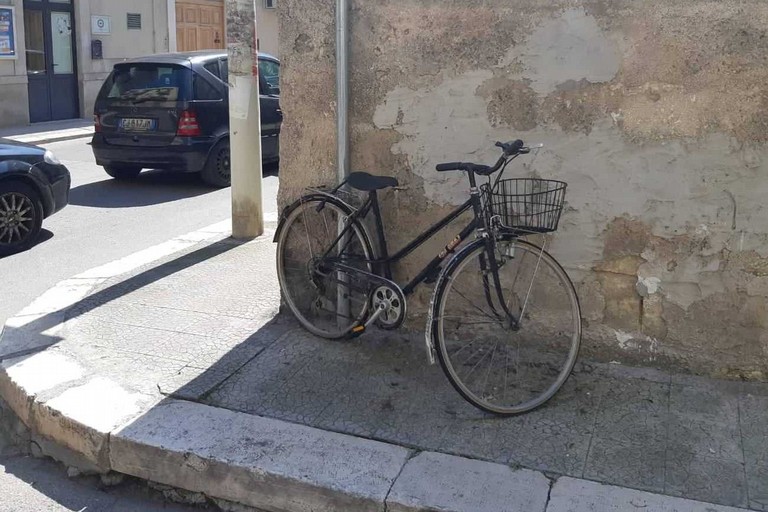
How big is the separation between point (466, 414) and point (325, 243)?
159 cm

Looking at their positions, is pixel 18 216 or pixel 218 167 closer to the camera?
pixel 18 216

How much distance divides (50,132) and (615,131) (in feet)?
47.1

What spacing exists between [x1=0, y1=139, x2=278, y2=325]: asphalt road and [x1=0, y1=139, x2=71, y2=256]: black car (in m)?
0.18

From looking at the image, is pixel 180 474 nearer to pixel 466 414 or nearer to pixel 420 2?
pixel 466 414

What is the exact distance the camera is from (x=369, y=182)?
4793mm

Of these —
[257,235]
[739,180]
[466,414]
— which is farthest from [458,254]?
[257,235]

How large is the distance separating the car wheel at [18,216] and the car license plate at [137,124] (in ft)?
10.4

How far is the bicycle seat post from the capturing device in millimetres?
4867

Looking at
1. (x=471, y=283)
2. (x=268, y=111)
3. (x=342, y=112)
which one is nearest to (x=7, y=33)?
(x=268, y=111)

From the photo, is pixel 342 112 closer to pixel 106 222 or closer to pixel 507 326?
pixel 507 326

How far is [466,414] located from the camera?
427 centimetres

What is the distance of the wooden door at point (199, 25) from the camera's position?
21969mm

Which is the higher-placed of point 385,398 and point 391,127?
point 391,127

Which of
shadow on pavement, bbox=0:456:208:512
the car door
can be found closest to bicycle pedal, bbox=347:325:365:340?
shadow on pavement, bbox=0:456:208:512
